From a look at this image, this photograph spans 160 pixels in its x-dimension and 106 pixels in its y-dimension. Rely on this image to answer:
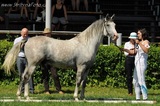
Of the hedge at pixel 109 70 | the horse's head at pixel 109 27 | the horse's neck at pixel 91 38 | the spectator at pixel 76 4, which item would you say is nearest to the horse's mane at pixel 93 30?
the horse's neck at pixel 91 38

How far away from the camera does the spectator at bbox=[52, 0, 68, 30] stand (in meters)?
21.3

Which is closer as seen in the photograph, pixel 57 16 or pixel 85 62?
pixel 85 62

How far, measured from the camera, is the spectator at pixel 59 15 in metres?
21.3

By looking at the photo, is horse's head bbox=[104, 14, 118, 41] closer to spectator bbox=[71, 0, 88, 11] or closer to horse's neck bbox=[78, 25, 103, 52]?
horse's neck bbox=[78, 25, 103, 52]

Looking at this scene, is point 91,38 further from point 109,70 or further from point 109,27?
point 109,70

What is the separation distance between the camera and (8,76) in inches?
705

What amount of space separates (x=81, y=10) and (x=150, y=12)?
3.75 meters

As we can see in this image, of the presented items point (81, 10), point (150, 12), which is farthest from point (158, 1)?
point (81, 10)

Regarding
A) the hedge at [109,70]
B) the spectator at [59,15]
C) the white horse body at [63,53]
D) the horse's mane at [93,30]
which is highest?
the spectator at [59,15]

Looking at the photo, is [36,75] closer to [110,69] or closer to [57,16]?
[110,69]

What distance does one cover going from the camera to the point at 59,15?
21438 mm

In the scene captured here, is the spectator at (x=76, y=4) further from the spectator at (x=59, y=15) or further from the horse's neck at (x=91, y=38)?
the horse's neck at (x=91, y=38)

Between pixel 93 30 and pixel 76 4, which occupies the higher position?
pixel 76 4

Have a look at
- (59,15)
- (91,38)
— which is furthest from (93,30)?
(59,15)
